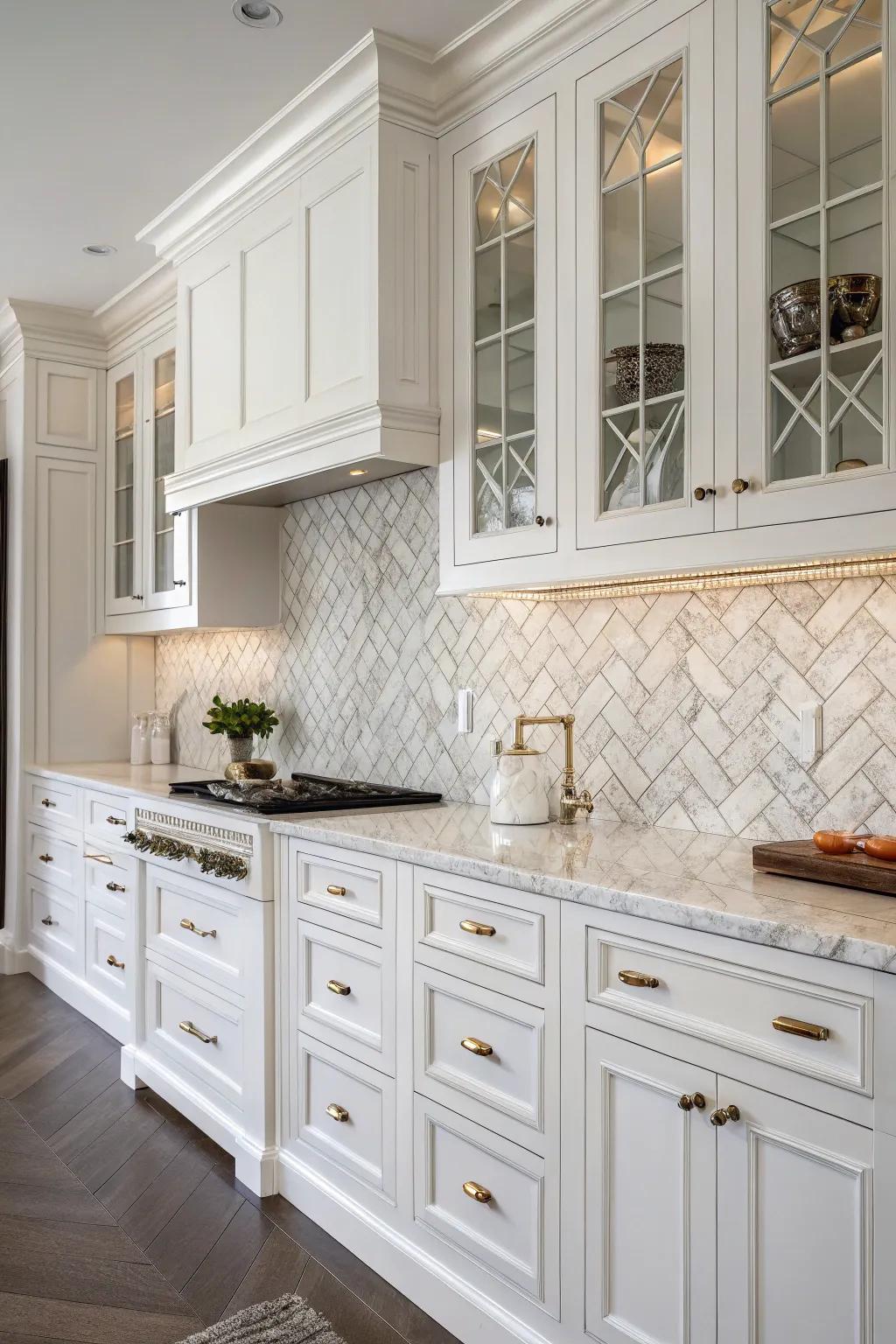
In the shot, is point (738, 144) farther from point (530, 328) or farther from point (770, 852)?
point (770, 852)

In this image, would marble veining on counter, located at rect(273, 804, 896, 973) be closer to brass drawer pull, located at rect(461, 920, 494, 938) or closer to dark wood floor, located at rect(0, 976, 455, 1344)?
brass drawer pull, located at rect(461, 920, 494, 938)

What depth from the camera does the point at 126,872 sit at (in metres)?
3.73

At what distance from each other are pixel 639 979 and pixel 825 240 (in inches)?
49.1

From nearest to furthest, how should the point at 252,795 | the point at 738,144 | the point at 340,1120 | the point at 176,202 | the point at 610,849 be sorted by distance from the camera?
the point at 738,144, the point at 610,849, the point at 340,1120, the point at 252,795, the point at 176,202

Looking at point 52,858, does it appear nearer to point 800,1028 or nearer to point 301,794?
point 301,794

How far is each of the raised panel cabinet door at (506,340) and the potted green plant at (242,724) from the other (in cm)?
142

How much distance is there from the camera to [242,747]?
3.79m

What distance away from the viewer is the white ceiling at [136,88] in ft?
8.21

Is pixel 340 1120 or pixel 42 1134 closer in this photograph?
pixel 340 1120

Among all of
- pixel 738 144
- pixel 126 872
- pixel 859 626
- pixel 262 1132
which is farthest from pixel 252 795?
pixel 738 144

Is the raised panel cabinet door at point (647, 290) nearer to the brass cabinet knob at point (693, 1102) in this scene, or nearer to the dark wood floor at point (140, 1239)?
the brass cabinet knob at point (693, 1102)

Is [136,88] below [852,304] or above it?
above

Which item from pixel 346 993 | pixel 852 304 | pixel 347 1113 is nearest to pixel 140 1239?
pixel 347 1113

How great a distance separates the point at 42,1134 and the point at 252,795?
117cm
